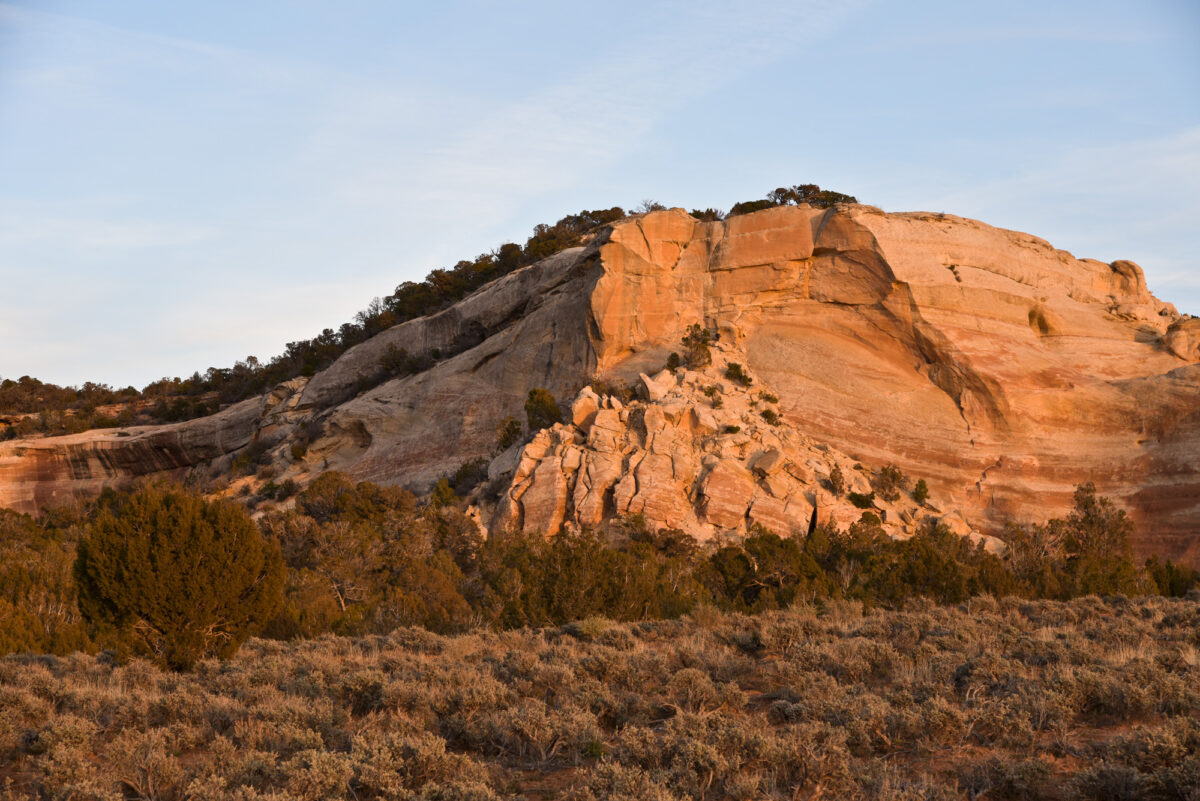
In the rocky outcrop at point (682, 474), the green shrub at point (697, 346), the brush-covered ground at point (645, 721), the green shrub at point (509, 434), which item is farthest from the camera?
the green shrub at point (509, 434)

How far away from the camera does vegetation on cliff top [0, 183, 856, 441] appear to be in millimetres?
58062

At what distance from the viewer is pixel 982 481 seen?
121 ft

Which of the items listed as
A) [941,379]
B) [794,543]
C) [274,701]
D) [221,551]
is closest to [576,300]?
[941,379]

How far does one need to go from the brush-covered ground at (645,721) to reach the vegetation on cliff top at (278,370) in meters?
38.2

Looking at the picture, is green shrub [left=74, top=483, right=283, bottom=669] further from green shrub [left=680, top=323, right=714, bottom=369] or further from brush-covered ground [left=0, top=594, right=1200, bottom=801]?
green shrub [left=680, top=323, right=714, bottom=369]

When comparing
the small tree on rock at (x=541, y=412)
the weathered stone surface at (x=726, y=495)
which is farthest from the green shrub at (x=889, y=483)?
the small tree on rock at (x=541, y=412)

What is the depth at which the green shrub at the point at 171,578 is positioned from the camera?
16406 millimetres

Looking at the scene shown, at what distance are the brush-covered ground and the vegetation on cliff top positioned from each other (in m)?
38.2

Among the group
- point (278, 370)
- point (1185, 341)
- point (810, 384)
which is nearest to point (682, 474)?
point (810, 384)

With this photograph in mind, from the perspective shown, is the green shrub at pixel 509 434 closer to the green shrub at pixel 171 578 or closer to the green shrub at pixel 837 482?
the green shrub at pixel 837 482

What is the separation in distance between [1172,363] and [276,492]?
38.1 metres

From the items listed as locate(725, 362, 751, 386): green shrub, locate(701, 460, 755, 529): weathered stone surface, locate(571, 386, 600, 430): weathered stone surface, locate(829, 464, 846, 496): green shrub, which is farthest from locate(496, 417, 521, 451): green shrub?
locate(829, 464, 846, 496): green shrub

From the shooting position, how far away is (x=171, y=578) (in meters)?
16.6

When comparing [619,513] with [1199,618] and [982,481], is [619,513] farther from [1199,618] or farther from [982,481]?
[1199,618]
